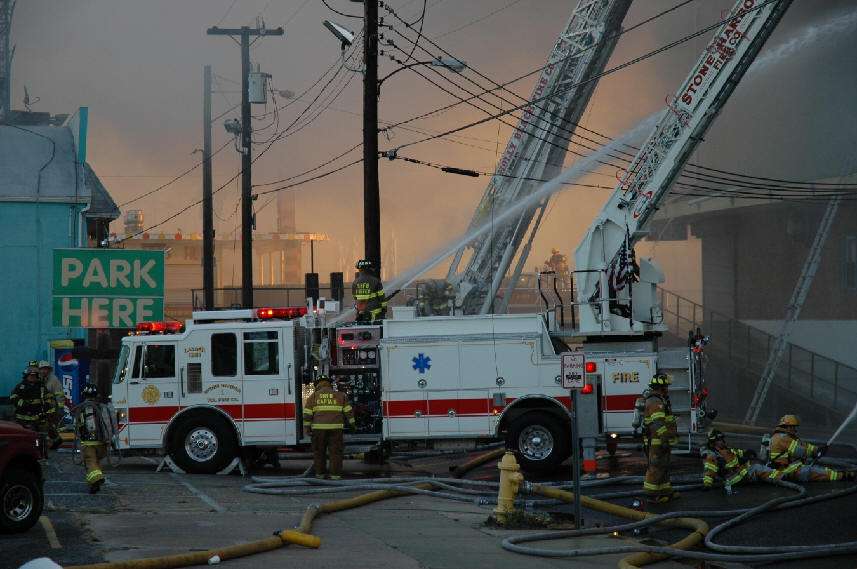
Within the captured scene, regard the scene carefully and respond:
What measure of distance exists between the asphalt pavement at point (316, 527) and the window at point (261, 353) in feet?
5.24

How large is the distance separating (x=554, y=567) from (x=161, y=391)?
843cm

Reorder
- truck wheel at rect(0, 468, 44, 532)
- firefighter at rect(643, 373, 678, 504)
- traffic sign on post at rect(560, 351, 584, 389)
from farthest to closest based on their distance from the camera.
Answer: firefighter at rect(643, 373, 678, 504), traffic sign on post at rect(560, 351, 584, 389), truck wheel at rect(0, 468, 44, 532)

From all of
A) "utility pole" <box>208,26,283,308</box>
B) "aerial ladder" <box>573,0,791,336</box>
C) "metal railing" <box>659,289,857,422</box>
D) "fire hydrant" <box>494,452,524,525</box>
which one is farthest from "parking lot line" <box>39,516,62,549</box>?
"metal railing" <box>659,289,857,422</box>

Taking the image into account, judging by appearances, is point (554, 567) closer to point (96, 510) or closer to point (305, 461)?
point (96, 510)

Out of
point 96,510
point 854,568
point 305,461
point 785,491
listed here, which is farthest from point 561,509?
point 305,461

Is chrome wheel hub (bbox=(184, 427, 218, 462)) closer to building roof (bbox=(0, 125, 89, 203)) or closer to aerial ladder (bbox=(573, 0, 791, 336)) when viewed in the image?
aerial ladder (bbox=(573, 0, 791, 336))

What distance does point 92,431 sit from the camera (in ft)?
48.1

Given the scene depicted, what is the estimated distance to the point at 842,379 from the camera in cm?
3064

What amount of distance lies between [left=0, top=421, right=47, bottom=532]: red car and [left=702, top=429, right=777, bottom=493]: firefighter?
8.19 meters

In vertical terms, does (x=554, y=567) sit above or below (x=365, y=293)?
below

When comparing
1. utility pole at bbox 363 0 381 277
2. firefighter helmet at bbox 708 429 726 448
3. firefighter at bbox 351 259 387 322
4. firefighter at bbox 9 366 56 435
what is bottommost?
firefighter helmet at bbox 708 429 726 448

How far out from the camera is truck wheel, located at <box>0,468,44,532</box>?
11031 mm

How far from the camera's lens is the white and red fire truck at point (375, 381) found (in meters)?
16.8

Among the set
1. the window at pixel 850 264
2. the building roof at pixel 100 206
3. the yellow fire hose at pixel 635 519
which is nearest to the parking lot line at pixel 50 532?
the yellow fire hose at pixel 635 519
